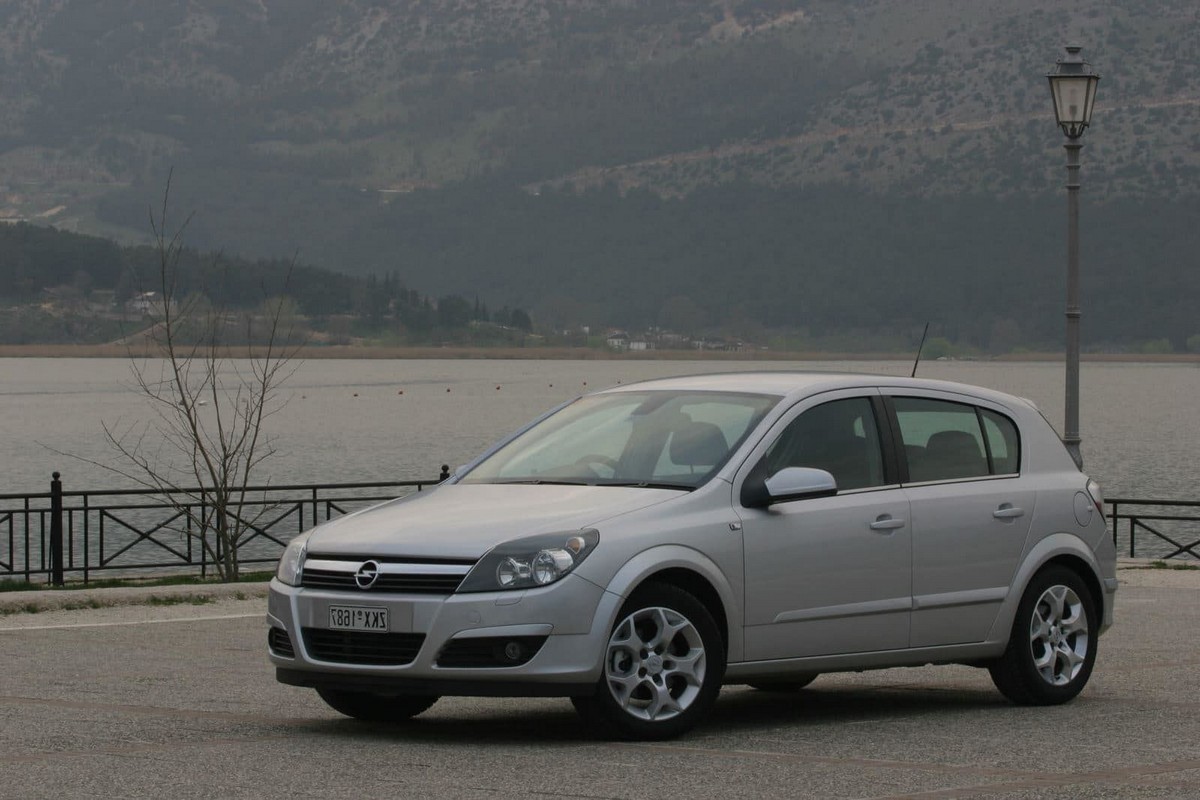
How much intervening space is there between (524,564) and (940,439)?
9.01ft

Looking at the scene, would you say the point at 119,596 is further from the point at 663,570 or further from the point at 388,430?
the point at 388,430

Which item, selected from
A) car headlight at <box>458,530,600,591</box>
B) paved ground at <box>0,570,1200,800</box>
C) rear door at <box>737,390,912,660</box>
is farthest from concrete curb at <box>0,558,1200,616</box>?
car headlight at <box>458,530,600,591</box>

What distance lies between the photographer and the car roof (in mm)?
9406

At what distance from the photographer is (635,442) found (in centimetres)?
919

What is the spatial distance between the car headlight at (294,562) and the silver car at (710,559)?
0.05 feet

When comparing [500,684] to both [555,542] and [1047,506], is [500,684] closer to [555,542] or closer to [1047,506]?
[555,542]

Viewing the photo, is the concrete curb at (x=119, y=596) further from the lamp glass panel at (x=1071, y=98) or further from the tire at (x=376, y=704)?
the lamp glass panel at (x=1071, y=98)

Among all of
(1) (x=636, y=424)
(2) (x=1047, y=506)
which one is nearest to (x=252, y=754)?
(1) (x=636, y=424)

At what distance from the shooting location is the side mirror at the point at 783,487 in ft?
28.7

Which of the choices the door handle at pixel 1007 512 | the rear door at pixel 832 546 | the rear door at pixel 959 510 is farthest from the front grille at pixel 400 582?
the door handle at pixel 1007 512

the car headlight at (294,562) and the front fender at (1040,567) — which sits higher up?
the car headlight at (294,562)

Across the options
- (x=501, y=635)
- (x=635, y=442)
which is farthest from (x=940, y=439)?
(x=501, y=635)

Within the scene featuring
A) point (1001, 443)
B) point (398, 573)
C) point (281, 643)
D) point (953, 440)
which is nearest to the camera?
point (398, 573)

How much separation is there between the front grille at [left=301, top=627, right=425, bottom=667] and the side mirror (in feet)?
5.35
